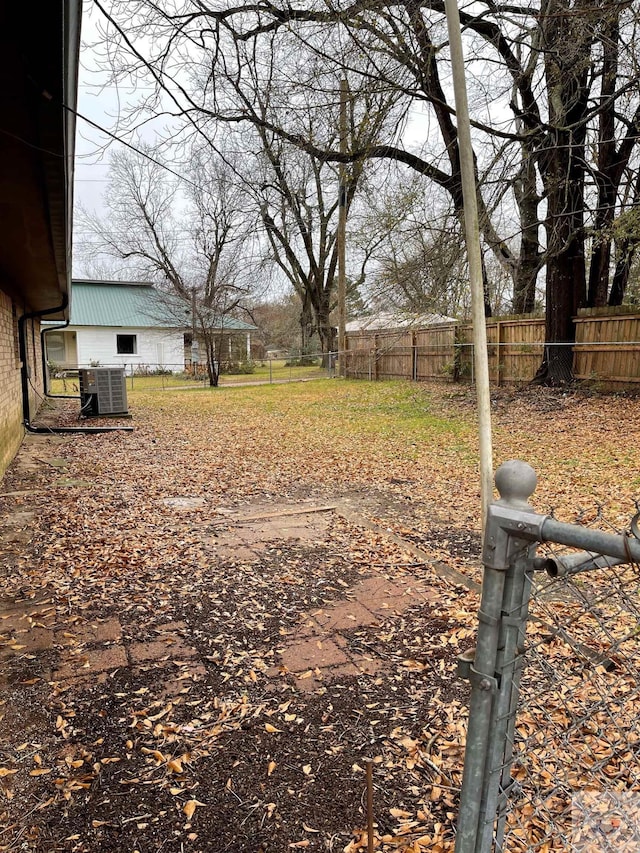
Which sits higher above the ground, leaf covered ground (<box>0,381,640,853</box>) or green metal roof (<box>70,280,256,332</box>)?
green metal roof (<box>70,280,256,332</box>)

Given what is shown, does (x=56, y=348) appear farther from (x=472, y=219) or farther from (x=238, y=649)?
(x=472, y=219)

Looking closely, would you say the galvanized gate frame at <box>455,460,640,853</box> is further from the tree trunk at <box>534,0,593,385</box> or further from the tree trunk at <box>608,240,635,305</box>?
the tree trunk at <box>608,240,635,305</box>

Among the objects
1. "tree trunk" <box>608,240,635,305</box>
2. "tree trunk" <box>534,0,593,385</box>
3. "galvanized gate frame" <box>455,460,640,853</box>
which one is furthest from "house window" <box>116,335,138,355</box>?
"galvanized gate frame" <box>455,460,640,853</box>

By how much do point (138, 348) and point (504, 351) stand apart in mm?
20414

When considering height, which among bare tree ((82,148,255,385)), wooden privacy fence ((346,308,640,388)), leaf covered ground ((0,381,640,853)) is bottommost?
leaf covered ground ((0,381,640,853))

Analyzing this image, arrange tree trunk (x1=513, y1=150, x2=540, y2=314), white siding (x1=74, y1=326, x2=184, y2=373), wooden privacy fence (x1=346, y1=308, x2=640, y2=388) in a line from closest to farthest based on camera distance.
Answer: tree trunk (x1=513, y1=150, x2=540, y2=314) < wooden privacy fence (x1=346, y1=308, x2=640, y2=388) < white siding (x1=74, y1=326, x2=184, y2=373)

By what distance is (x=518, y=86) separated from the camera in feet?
25.5

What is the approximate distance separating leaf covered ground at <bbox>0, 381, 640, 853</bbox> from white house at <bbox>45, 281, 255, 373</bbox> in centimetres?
2156

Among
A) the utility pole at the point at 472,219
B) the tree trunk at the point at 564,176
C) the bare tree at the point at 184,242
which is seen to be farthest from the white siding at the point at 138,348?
the utility pole at the point at 472,219

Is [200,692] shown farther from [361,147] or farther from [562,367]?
[562,367]

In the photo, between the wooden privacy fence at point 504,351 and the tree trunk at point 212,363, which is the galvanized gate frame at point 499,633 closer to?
the wooden privacy fence at point 504,351

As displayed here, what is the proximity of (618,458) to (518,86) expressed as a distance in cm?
534

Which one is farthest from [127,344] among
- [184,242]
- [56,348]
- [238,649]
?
[238,649]

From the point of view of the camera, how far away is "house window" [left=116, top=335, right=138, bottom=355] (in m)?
28.3
